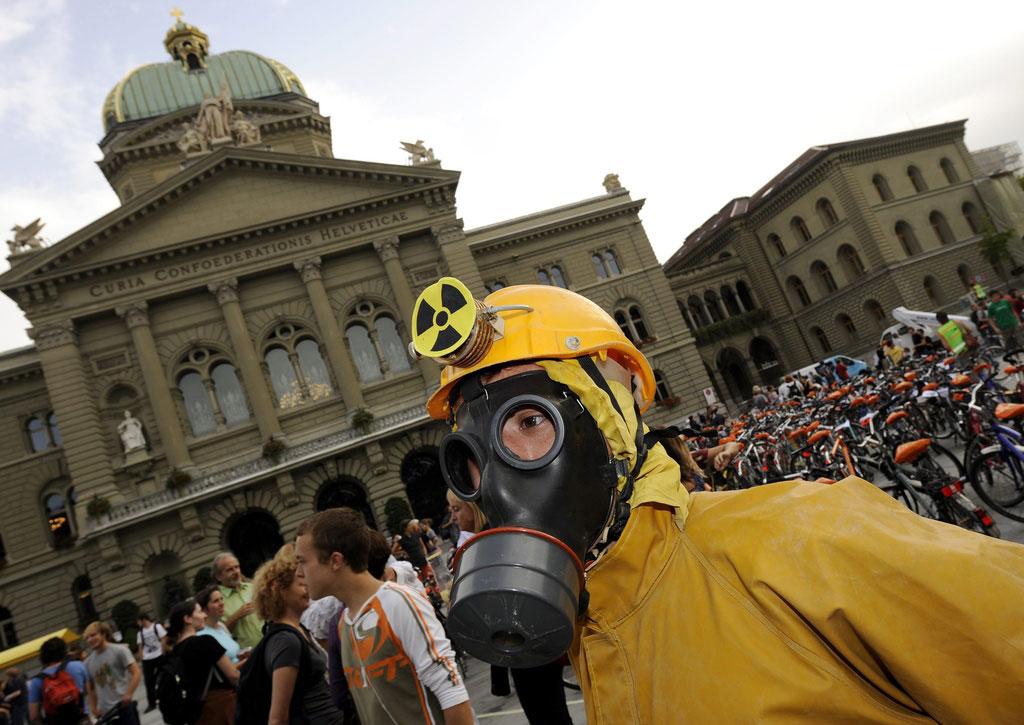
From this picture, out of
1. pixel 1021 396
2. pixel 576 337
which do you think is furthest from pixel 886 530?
pixel 1021 396

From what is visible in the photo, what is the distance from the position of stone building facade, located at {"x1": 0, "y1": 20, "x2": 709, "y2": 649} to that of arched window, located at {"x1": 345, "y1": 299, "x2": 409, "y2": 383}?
9cm

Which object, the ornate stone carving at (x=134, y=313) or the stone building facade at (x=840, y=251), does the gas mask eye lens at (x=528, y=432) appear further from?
the stone building facade at (x=840, y=251)

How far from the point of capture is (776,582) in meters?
1.05

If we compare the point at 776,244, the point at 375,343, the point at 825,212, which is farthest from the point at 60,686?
the point at 776,244

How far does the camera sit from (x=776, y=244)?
39.3 meters

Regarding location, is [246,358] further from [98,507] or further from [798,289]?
[798,289]

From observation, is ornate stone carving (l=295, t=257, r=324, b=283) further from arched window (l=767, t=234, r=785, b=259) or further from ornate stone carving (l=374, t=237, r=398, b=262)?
arched window (l=767, t=234, r=785, b=259)

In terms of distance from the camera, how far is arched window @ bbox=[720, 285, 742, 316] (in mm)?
39969

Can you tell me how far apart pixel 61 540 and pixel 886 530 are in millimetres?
33368

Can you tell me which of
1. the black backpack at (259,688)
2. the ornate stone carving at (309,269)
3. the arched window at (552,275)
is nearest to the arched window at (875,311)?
the arched window at (552,275)

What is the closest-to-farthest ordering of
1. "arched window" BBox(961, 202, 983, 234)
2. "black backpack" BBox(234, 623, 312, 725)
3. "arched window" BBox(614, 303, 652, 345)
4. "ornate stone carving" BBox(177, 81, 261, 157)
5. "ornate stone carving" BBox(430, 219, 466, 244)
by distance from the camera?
"black backpack" BBox(234, 623, 312, 725), "ornate stone carving" BBox(177, 81, 261, 157), "ornate stone carving" BBox(430, 219, 466, 244), "arched window" BBox(614, 303, 652, 345), "arched window" BBox(961, 202, 983, 234)

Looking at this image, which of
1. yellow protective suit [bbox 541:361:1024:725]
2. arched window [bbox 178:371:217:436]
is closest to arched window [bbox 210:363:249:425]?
arched window [bbox 178:371:217:436]

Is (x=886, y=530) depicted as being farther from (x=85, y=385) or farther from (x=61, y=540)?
(x=61, y=540)

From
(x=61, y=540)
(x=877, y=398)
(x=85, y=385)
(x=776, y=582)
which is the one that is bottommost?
(x=877, y=398)
